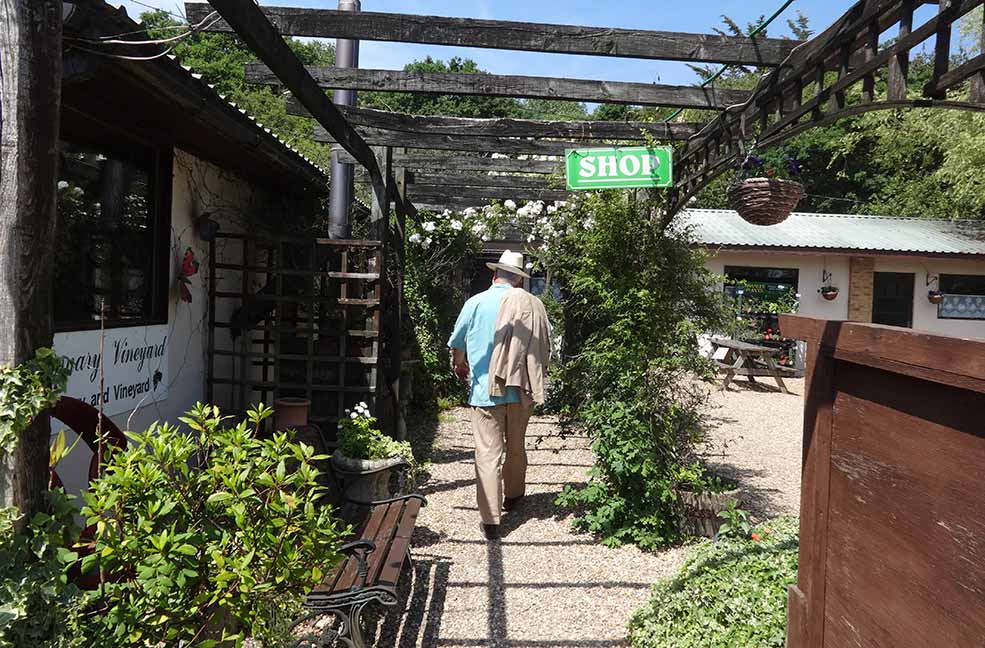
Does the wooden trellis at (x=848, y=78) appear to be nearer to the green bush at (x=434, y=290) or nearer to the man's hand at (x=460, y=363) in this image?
the man's hand at (x=460, y=363)

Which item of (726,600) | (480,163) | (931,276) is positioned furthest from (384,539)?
(931,276)

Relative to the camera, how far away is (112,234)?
4332 millimetres

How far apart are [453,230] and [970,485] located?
9334 mm

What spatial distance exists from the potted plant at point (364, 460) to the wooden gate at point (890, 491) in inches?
128

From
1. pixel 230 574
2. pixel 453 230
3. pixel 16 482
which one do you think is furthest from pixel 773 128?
pixel 453 230

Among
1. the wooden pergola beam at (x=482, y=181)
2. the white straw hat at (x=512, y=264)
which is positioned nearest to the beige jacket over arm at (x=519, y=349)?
the white straw hat at (x=512, y=264)

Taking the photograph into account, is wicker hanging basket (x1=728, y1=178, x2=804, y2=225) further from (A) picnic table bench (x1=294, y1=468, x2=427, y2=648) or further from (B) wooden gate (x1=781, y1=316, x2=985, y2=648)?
(A) picnic table bench (x1=294, y1=468, x2=427, y2=648)

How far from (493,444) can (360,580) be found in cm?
197

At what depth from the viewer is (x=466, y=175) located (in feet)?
29.2

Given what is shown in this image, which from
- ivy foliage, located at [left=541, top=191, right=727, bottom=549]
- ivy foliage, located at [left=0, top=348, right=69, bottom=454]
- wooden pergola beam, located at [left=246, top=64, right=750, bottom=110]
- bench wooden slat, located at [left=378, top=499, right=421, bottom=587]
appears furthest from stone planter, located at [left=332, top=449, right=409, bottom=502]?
ivy foliage, located at [left=0, top=348, right=69, bottom=454]

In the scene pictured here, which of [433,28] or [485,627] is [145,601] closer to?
[485,627]

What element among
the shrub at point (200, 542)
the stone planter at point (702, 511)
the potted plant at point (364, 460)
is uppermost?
the shrub at point (200, 542)

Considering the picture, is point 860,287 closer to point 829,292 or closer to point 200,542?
point 829,292

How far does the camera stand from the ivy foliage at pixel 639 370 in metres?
4.65
